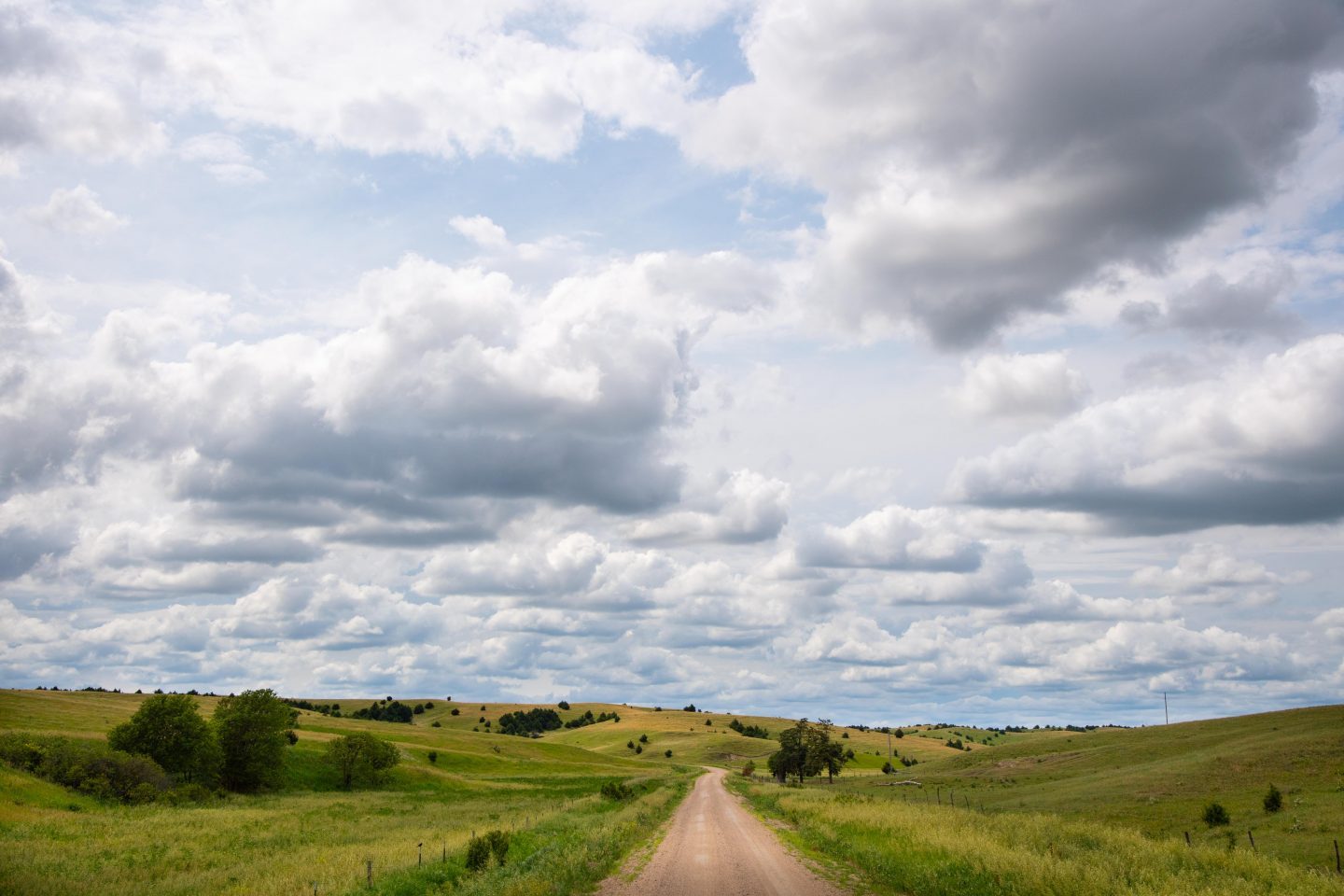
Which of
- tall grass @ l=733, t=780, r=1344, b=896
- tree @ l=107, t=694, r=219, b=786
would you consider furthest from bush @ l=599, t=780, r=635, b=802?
tree @ l=107, t=694, r=219, b=786

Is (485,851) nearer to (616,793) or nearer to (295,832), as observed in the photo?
(295,832)

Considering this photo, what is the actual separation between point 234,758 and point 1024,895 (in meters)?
79.7

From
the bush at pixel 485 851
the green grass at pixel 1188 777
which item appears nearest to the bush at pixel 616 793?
the green grass at pixel 1188 777

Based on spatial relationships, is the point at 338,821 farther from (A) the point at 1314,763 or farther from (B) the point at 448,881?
(A) the point at 1314,763

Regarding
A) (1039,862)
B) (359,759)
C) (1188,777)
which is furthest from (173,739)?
(1188,777)

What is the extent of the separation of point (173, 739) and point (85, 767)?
1311 cm

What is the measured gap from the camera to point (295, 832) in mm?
47719

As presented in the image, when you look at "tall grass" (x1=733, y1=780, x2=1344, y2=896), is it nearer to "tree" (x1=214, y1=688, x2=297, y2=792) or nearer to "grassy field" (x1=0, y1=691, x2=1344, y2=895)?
"grassy field" (x1=0, y1=691, x2=1344, y2=895)

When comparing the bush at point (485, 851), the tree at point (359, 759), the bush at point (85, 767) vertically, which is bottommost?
the tree at point (359, 759)

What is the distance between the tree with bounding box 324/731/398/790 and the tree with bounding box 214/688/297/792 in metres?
6.84

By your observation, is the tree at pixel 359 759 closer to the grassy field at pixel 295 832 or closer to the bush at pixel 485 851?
the grassy field at pixel 295 832

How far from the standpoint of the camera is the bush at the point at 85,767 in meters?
59.5

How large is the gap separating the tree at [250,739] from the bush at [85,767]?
14162 millimetres

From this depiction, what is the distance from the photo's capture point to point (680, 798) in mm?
73375
